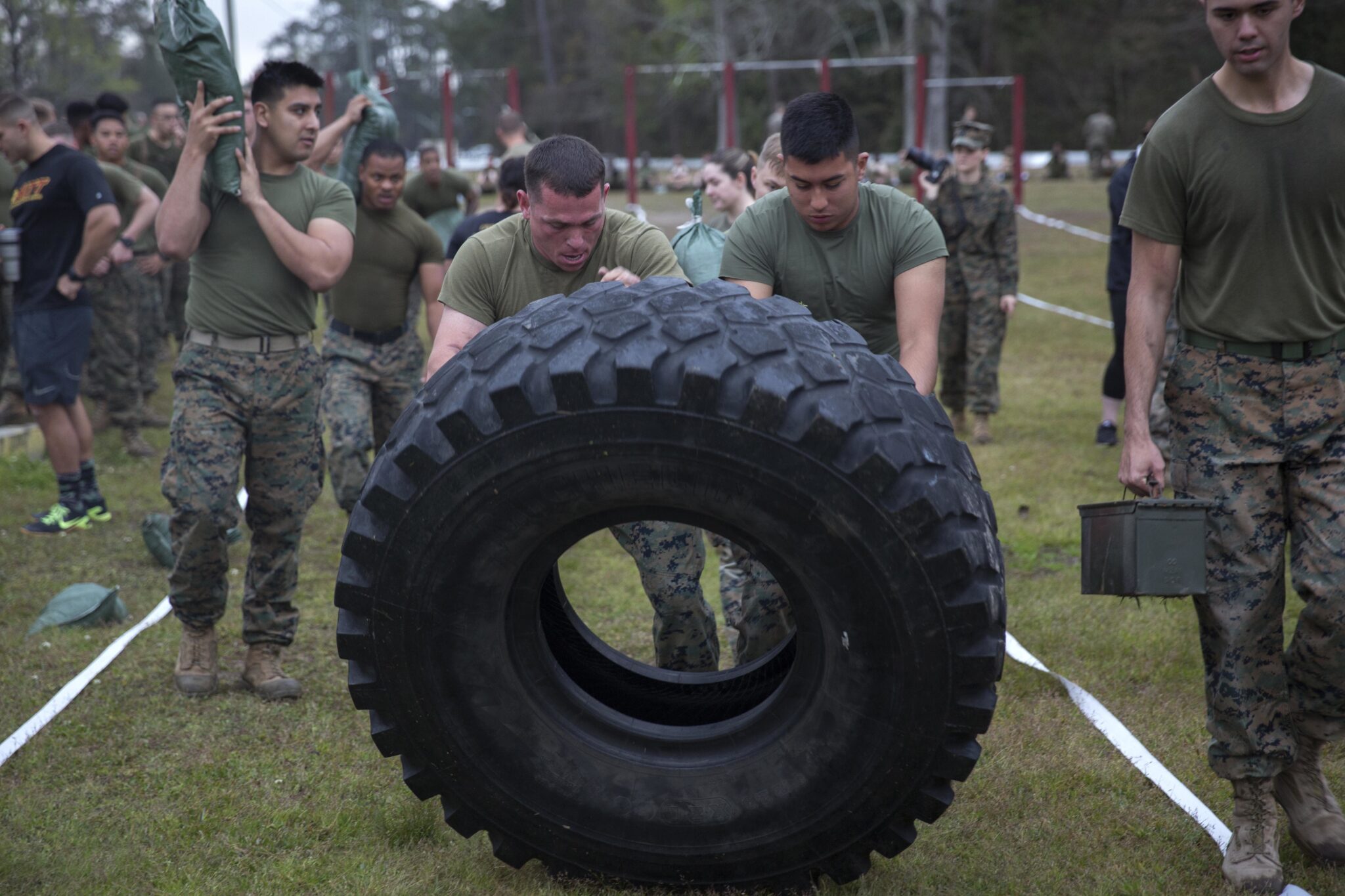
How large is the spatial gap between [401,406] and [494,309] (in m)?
3.10

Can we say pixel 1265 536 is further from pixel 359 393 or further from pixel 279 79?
pixel 359 393

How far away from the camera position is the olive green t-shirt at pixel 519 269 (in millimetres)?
3789

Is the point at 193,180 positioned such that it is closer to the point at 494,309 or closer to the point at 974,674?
the point at 494,309

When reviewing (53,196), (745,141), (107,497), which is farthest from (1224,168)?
(745,141)

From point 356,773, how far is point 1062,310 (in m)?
14.7

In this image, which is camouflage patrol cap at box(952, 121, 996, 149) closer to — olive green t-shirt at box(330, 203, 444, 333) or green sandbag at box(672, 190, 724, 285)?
olive green t-shirt at box(330, 203, 444, 333)

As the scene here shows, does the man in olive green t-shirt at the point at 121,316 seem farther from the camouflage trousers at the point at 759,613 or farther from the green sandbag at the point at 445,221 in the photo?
the camouflage trousers at the point at 759,613

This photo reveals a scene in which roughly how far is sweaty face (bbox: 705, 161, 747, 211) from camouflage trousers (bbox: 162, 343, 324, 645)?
2.52 metres

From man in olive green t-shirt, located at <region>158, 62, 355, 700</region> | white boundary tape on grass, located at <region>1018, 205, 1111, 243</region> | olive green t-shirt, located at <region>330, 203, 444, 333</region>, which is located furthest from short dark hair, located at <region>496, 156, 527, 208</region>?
white boundary tape on grass, located at <region>1018, 205, 1111, 243</region>

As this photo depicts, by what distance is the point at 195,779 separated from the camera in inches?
162

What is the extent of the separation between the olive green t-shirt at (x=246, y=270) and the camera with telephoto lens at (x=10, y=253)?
3243mm

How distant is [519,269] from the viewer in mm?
3824

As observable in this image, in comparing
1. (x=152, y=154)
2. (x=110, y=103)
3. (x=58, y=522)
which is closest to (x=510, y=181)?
(x=58, y=522)

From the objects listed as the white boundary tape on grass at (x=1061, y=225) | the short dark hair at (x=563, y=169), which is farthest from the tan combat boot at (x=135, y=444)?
the white boundary tape on grass at (x=1061, y=225)
